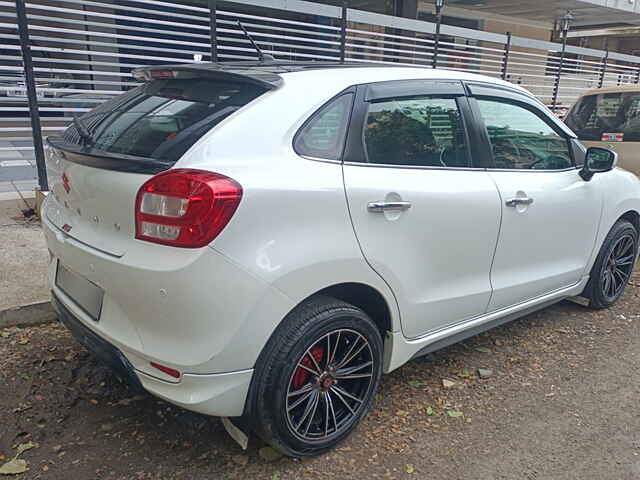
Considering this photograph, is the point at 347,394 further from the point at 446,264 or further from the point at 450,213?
the point at 450,213

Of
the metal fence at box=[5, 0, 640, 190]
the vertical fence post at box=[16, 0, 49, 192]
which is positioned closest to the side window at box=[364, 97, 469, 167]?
the vertical fence post at box=[16, 0, 49, 192]

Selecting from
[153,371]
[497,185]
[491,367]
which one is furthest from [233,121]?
[491,367]

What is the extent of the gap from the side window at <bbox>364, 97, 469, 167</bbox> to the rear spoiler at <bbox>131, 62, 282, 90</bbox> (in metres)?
0.50

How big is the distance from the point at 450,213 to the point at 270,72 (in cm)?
113

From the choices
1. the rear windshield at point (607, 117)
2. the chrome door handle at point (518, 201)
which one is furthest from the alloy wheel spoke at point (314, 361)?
the rear windshield at point (607, 117)

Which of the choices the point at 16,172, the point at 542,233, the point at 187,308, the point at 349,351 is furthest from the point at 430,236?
the point at 16,172

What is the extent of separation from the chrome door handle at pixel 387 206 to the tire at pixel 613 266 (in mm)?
2249

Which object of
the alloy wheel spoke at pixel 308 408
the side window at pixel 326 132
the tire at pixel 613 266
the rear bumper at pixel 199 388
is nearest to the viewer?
the rear bumper at pixel 199 388

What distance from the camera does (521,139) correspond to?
11.1ft

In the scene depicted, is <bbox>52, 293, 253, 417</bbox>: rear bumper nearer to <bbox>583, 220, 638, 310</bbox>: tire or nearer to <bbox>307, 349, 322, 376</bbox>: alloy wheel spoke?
<bbox>307, 349, 322, 376</bbox>: alloy wheel spoke

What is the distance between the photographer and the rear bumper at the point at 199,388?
2.09 m

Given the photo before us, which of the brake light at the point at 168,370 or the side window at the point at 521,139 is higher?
the side window at the point at 521,139

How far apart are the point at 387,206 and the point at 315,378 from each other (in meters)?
0.85

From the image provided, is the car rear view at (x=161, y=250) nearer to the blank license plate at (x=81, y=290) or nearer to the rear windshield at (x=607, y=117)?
the blank license plate at (x=81, y=290)
